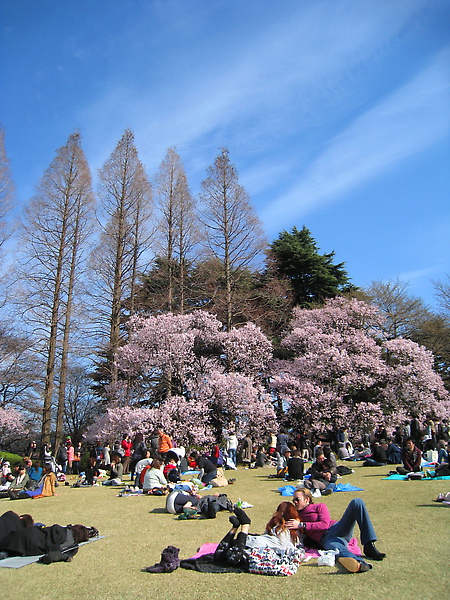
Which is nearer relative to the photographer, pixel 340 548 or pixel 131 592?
pixel 131 592

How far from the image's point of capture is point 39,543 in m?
5.89

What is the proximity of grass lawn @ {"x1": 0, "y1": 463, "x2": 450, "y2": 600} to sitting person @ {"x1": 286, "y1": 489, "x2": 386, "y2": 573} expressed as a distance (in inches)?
5.5

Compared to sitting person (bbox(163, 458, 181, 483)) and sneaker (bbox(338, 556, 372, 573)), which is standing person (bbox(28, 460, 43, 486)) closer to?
sitting person (bbox(163, 458, 181, 483))

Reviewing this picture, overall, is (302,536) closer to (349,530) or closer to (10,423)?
(349,530)

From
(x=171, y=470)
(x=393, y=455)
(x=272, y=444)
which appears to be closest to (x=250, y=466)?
(x=272, y=444)

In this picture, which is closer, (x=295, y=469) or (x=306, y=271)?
(x=295, y=469)

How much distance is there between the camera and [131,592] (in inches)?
175

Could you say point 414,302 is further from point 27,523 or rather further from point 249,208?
point 27,523

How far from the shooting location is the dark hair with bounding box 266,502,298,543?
541cm

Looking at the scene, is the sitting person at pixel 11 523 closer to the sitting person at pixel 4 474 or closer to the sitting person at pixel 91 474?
the sitting person at pixel 91 474

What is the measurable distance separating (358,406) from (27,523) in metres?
18.6

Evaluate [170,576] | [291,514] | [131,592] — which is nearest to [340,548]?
[291,514]

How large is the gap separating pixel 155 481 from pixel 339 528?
714 cm

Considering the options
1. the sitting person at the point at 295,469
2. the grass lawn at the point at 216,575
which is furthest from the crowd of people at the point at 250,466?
the grass lawn at the point at 216,575
